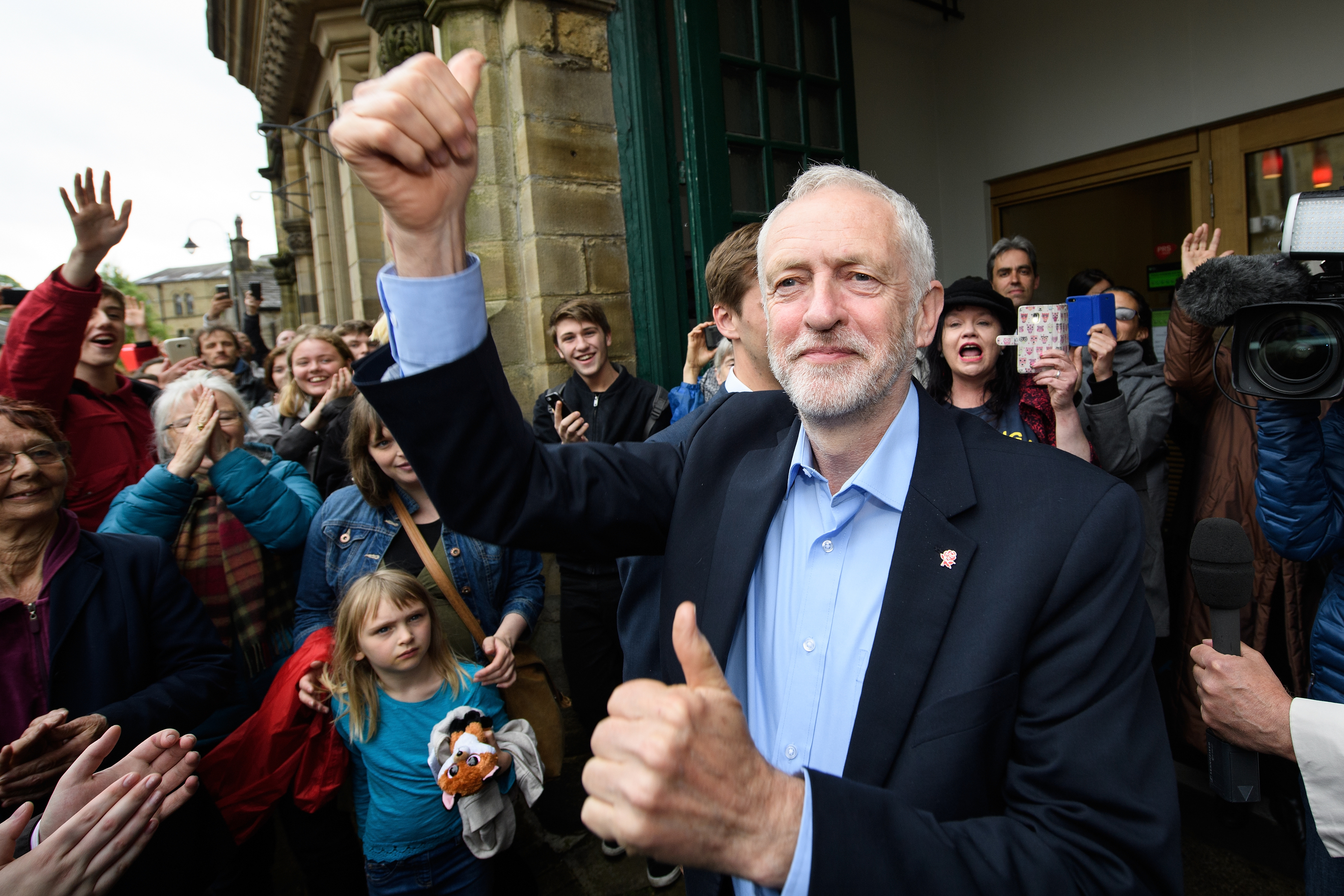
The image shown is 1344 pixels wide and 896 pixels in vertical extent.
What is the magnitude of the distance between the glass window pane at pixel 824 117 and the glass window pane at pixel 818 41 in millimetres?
96

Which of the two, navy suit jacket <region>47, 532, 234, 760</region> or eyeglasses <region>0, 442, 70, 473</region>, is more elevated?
eyeglasses <region>0, 442, 70, 473</region>

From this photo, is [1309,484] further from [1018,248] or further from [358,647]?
[358,647]

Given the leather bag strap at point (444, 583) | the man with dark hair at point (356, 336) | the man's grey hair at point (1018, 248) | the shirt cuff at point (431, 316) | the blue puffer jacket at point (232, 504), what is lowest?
the leather bag strap at point (444, 583)

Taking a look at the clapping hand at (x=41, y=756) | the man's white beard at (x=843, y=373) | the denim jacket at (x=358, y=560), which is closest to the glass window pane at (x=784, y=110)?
the denim jacket at (x=358, y=560)

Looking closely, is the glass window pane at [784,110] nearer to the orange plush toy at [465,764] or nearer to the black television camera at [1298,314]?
the black television camera at [1298,314]

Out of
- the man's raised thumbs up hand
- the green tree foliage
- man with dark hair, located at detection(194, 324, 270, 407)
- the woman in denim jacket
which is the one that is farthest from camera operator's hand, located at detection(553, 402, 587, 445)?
the green tree foliage

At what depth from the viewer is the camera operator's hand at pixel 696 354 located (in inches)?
138

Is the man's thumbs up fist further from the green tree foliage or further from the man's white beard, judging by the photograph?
the green tree foliage

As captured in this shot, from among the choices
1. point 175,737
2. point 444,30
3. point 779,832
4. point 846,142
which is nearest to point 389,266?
point 779,832

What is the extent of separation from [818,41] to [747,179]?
1.07 metres

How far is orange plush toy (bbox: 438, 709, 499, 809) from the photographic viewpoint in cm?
208

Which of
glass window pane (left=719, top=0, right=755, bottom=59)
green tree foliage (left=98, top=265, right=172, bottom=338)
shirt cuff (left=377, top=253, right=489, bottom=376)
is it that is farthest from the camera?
green tree foliage (left=98, top=265, right=172, bottom=338)

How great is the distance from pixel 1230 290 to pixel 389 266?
6.97ft

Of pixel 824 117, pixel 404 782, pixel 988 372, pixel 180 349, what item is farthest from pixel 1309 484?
pixel 180 349
